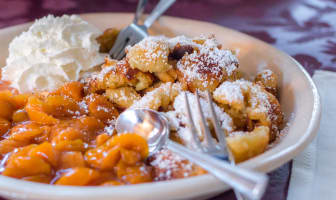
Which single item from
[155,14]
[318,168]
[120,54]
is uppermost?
[155,14]

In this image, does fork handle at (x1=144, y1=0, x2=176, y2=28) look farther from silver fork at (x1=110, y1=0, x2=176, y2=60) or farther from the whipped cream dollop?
the whipped cream dollop

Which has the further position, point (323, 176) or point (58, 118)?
point (58, 118)

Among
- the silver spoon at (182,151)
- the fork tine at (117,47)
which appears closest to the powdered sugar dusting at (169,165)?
the silver spoon at (182,151)

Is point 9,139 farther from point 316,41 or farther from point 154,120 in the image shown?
point 316,41

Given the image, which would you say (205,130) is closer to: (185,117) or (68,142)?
(185,117)

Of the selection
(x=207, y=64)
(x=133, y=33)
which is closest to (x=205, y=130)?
(x=207, y=64)

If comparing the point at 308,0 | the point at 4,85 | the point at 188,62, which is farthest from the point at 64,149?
the point at 308,0

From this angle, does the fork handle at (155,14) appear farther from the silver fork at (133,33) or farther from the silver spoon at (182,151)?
the silver spoon at (182,151)
